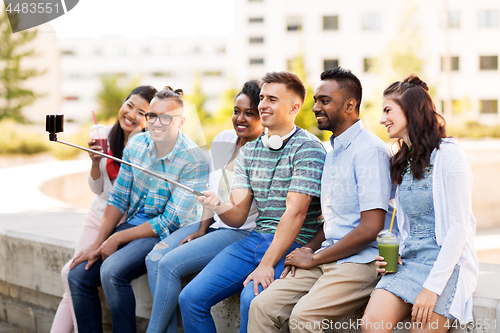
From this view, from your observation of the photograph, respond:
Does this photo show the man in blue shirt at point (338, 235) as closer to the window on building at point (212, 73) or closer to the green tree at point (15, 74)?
the green tree at point (15, 74)

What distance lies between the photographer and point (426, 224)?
266cm

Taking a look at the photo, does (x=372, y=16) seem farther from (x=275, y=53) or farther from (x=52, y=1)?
(x=52, y=1)

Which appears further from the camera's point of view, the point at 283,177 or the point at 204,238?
the point at 204,238

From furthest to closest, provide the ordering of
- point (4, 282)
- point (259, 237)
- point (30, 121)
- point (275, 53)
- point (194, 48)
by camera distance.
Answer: point (194, 48), point (275, 53), point (30, 121), point (4, 282), point (259, 237)

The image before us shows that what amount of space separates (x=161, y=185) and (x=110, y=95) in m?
43.8

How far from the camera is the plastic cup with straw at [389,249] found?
256 cm

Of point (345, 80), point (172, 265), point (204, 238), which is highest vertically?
point (345, 80)

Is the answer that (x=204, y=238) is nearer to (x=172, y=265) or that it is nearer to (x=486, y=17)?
(x=172, y=265)

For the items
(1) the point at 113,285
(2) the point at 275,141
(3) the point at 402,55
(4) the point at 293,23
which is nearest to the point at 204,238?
(1) the point at 113,285

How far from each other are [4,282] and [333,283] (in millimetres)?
3360

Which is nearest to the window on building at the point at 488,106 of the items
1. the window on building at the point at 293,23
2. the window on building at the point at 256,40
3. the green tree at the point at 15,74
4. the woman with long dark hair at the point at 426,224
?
the window on building at the point at 293,23

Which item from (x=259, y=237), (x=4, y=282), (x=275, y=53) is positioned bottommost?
(x=4, y=282)

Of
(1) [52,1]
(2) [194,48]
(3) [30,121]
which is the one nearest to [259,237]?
(1) [52,1]

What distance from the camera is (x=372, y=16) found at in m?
38.3
